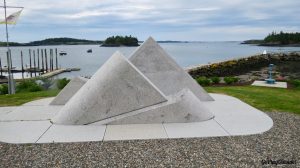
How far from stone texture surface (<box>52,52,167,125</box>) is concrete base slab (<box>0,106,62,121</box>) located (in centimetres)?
85

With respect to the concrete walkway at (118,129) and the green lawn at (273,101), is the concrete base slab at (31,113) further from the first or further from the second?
the green lawn at (273,101)

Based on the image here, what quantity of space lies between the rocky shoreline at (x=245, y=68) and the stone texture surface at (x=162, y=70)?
17.0 metres

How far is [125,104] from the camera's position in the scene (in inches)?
344

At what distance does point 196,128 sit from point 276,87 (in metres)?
10.6

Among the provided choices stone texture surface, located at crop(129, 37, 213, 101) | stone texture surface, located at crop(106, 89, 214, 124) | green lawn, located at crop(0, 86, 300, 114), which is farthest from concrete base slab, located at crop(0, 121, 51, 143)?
stone texture surface, located at crop(129, 37, 213, 101)

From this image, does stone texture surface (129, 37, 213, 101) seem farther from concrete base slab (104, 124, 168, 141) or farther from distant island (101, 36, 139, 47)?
distant island (101, 36, 139, 47)

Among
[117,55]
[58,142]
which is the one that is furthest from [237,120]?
[58,142]

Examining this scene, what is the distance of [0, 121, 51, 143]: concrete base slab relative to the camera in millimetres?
7358

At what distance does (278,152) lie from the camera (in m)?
6.40

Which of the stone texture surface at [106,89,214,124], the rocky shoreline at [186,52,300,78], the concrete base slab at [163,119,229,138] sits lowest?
the rocky shoreline at [186,52,300,78]

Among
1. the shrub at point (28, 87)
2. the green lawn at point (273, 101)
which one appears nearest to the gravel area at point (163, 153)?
the green lawn at point (273, 101)

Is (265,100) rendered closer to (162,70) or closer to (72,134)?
(162,70)

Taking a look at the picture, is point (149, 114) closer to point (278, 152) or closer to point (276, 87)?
point (278, 152)

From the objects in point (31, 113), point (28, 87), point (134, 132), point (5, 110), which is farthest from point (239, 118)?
point (28, 87)
